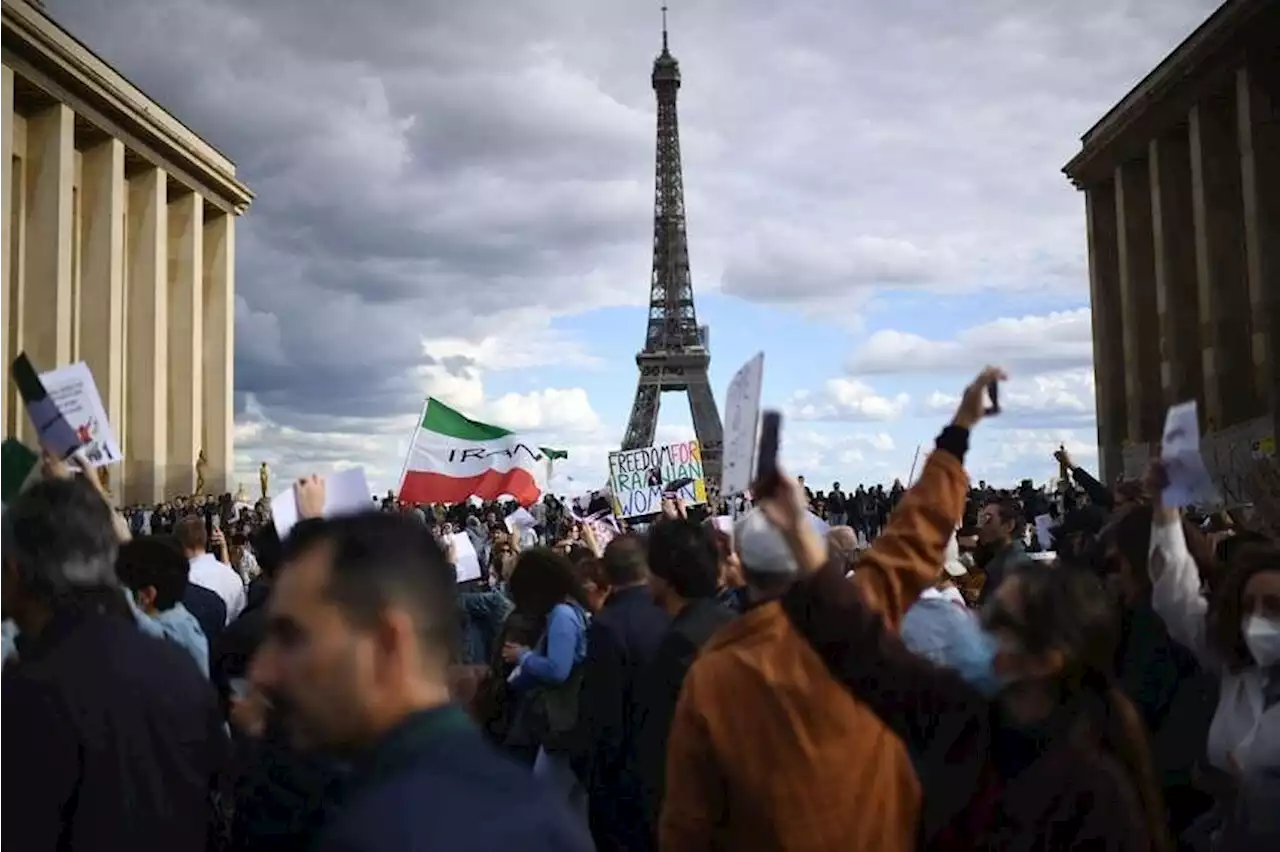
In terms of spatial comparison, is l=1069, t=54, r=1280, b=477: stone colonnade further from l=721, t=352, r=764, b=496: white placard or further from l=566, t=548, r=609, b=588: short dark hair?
l=721, t=352, r=764, b=496: white placard

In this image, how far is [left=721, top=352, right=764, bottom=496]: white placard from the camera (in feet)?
16.3

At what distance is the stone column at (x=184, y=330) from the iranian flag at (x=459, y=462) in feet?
123

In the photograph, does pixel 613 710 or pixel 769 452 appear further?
pixel 613 710

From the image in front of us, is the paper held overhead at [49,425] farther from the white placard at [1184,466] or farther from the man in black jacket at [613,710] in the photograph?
the white placard at [1184,466]

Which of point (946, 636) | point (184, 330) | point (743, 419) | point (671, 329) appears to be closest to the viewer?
point (946, 636)

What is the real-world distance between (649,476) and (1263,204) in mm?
25105

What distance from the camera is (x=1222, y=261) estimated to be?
37969 mm

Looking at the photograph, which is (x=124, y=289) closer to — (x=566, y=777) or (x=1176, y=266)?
(x=1176, y=266)

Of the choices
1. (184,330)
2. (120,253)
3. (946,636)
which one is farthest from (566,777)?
(184,330)

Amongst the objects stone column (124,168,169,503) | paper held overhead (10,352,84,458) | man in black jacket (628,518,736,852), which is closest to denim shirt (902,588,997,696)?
man in black jacket (628,518,736,852)

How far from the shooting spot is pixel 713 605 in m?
5.21

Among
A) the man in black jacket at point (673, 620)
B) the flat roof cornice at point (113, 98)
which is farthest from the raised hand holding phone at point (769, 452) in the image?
the flat roof cornice at point (113, 98)

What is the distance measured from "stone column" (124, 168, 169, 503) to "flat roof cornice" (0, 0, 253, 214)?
5.88 feet

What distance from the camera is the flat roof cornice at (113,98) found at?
35.0 meters
